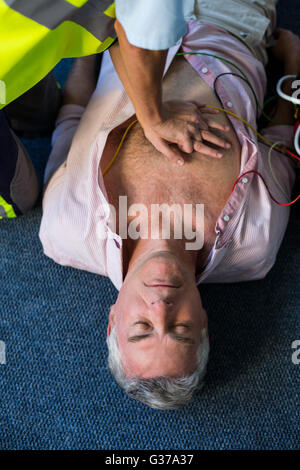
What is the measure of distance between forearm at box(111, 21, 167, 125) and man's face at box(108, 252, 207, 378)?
375 mm

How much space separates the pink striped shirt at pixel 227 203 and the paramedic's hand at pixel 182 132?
11cm

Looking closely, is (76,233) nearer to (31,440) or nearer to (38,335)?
(38,335)

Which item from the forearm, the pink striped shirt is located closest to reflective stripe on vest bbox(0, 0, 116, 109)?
the forearm

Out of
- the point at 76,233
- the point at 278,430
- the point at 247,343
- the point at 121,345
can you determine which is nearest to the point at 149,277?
the point at 121,345

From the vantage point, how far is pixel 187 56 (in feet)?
4.37

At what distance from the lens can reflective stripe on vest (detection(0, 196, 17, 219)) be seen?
143 centimetres

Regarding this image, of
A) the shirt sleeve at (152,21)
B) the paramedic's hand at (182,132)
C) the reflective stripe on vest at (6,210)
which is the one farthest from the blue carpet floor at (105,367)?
the shirt sleeve at (152,21)

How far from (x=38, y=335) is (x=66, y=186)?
51 cm

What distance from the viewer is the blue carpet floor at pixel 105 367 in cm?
129

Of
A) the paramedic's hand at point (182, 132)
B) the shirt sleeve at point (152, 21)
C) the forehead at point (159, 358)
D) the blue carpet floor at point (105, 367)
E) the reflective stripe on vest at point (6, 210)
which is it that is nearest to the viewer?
the shirt sleeve at point (152, 21)

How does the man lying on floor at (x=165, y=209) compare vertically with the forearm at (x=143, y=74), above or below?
below

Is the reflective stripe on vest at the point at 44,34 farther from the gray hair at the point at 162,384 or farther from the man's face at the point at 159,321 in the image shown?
the gray hair at the point at 162,384

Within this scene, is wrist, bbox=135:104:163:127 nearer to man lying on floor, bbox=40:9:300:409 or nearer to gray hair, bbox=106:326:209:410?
man lying on floor, bbox=40:9:300:409
